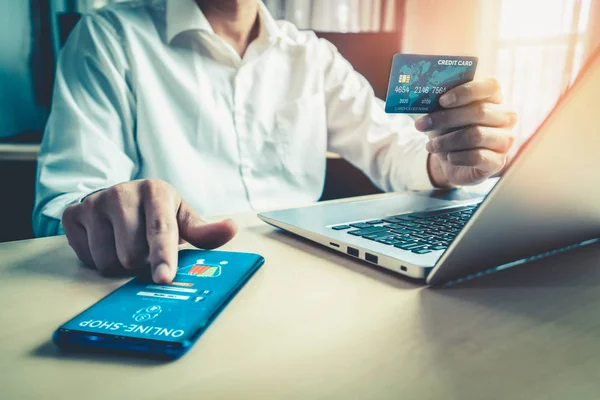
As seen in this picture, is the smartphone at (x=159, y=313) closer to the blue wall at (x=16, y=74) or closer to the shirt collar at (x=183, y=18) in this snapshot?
the shirt collar at (x=183, y=18)

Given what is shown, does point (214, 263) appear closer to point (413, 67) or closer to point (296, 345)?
point (296, 345)

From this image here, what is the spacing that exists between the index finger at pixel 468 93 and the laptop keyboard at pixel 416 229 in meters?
0.15

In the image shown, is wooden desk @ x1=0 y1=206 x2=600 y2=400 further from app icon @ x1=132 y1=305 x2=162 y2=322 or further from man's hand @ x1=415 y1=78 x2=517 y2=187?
man's hand @ x1=415 y1=78 x2=517 y2=187

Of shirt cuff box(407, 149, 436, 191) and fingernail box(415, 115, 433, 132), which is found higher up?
fingernail box(415, 115, 433, 132)

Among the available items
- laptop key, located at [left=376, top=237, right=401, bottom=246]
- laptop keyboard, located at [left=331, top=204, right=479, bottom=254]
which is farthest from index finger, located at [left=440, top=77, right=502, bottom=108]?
laptop key, located at [left=376, top=237, right=401, bottom=246]

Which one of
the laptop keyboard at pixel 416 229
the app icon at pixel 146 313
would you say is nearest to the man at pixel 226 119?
the laptop keyboard at pixel 416 229

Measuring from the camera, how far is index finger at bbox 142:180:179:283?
0.36 meters

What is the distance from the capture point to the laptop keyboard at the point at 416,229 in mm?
431

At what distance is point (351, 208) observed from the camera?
622 millimetres

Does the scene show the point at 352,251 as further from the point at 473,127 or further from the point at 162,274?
the point at 473,127

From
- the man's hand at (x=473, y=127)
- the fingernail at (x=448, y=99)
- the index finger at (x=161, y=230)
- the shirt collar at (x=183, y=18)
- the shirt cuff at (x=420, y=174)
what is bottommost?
the shirt cuff at (x=420, y=174)

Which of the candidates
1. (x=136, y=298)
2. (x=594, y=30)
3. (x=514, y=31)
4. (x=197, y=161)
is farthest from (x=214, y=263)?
(x=514, y=31)

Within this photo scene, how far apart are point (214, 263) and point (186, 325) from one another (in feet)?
0.42

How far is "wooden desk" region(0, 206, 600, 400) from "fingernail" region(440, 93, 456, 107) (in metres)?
0.25
